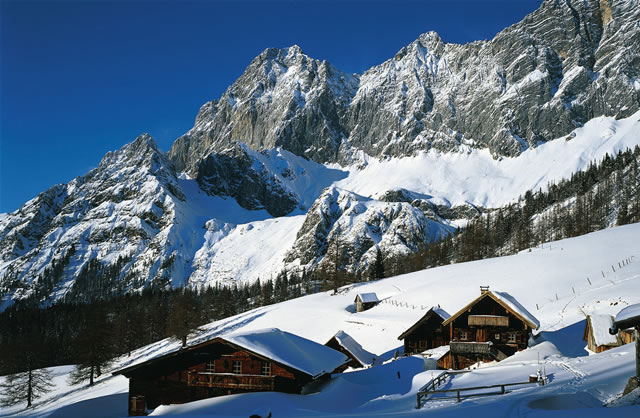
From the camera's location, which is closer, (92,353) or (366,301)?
(92,353)

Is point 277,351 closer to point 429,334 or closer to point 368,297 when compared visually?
point 429,334

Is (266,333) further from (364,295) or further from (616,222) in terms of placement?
(616,222)

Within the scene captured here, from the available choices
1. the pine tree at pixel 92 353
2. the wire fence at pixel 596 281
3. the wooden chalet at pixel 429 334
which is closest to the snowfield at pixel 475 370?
the wire fence at pixel 596 281

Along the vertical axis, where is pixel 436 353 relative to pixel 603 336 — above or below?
below

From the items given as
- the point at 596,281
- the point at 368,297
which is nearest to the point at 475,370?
the point at 596,281

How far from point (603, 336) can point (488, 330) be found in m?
9.23

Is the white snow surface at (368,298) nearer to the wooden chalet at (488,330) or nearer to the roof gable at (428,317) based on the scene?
the roof gable at (428,317)

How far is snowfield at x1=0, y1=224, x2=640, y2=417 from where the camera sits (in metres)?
20.3

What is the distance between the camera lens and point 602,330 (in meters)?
34.0

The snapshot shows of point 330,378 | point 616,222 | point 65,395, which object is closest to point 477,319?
point 330,378

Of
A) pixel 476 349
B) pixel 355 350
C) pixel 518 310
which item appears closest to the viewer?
pixel 518 310

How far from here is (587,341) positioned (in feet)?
124

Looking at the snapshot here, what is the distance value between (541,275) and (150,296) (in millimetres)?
116343

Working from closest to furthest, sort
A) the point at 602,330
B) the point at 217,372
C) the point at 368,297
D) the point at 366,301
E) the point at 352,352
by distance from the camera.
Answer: the point at 217,372
the point at 602,330
the point at 352,352
the point at 366,301
the point at 368,297
